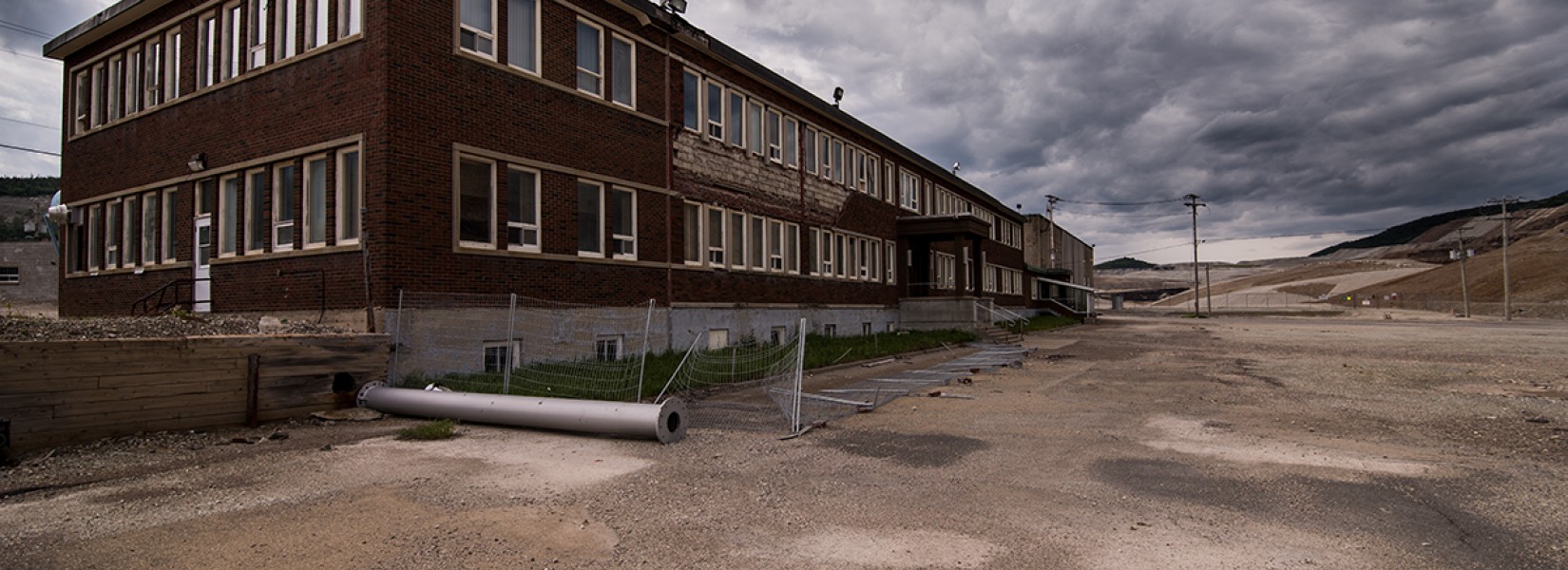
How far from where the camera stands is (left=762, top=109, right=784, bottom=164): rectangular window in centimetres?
2240

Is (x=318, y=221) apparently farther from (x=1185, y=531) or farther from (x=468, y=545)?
(x=1185, y=531)

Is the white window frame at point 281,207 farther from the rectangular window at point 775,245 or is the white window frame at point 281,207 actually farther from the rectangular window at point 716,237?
the rectangular window at point 775,245

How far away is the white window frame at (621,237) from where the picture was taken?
50.5 feet

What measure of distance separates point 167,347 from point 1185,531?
32.6 ft

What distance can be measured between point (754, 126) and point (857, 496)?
55.4 ft

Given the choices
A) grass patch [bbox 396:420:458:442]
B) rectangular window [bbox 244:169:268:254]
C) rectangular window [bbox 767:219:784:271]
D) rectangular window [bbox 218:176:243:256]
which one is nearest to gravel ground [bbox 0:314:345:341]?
rectangular window [bbox 244:169:268:254]

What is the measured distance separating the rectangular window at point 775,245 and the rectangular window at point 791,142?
1.97 metres

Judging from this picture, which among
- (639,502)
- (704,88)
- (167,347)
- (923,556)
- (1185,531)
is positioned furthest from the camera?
(704,88)

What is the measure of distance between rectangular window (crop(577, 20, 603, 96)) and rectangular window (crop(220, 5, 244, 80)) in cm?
594

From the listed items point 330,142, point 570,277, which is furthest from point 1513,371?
point 330,142

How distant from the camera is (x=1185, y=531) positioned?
498 centimetres

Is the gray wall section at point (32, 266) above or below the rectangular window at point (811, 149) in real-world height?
below

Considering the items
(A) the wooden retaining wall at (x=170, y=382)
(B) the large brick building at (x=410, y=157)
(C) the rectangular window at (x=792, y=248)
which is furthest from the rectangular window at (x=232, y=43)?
(C) the rectangular window at (x=792, y=248)

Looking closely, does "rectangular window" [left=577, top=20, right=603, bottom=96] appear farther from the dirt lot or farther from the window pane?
the dirt lot
